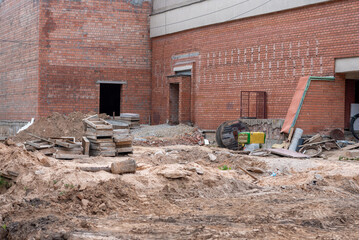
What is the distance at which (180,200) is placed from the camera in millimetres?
9930

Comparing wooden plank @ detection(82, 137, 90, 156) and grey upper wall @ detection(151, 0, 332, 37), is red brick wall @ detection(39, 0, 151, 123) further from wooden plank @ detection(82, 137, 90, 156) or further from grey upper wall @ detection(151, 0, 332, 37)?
wooden plank @ detection(82, 137, 90, 156)

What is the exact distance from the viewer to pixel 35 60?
2553cm

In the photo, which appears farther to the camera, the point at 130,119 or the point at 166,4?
the point at 166,4

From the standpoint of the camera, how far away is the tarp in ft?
56.9

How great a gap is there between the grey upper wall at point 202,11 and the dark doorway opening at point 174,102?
2.83 m

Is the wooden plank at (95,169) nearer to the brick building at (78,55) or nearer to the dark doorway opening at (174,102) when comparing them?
the dark doorway opening at (174,102)

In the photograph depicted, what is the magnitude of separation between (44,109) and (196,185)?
52.9ft

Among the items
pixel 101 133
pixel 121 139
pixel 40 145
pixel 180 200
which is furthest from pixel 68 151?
pixel 180 200

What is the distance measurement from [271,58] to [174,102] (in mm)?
7217

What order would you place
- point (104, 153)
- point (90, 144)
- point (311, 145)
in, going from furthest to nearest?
point (311, 145) < point (90, 144) < point (104, 153)

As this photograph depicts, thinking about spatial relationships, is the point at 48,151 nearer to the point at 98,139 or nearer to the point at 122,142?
the point at 98,139

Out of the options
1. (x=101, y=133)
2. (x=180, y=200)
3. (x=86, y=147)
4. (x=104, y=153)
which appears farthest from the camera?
(x=101, y=133)

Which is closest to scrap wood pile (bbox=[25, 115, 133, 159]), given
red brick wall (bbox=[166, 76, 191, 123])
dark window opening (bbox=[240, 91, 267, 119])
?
dark window opening (bbox=[240, 91, 267, 119])

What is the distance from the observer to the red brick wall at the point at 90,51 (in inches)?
1001
